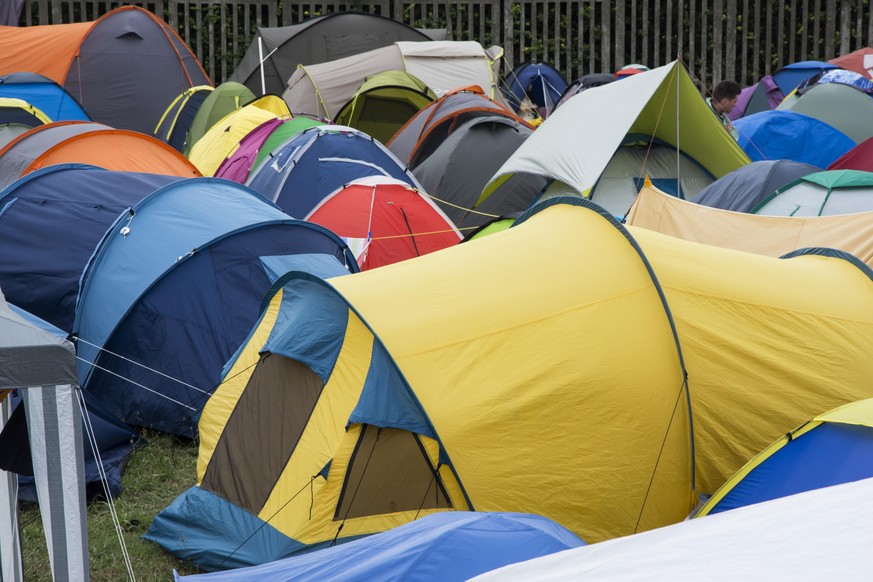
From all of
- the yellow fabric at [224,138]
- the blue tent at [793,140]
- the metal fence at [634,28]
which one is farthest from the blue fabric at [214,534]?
the metal fence at [634,28]

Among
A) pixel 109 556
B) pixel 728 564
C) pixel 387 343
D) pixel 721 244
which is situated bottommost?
pixel 109 556

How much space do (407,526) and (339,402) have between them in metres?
1.23

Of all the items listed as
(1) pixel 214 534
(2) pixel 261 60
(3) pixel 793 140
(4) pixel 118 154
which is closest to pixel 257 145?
(4) pixel 118 154

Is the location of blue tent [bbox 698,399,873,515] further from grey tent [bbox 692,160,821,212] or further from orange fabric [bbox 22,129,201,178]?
orange fabric [bbox 22,129,201,178]

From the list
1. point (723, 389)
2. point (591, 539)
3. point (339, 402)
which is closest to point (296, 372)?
point (339, 402)

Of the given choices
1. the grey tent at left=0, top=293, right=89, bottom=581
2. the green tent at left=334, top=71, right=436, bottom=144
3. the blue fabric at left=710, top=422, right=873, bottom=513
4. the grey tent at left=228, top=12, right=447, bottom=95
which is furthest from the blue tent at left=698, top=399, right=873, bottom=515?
the grey tent at left=228, top=12, right=447, bottom=95

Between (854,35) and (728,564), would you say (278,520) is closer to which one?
(728,564)

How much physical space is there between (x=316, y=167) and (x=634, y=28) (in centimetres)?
922

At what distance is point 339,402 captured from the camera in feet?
15.0

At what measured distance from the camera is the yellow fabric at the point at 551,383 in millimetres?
4367

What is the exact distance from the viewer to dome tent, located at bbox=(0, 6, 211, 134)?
556 inches

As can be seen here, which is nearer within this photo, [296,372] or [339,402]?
[339,402]

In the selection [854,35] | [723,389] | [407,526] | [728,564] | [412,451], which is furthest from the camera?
[854,35]

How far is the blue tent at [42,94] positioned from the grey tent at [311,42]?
10.9 ft
